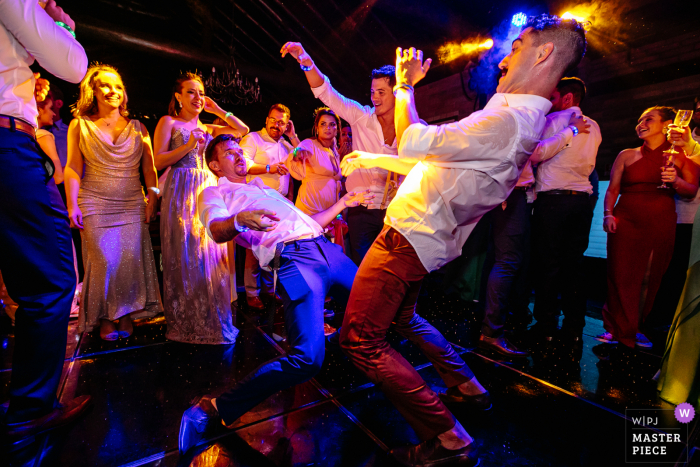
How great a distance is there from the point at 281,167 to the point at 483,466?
2.41 meters

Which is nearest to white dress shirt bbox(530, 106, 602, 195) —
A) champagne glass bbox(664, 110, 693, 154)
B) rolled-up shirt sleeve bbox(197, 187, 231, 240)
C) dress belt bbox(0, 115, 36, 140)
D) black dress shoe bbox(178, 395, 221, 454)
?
champagne glass bbox(664, 110, 693, 154)

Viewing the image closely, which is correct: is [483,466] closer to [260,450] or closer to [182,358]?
[260,450]

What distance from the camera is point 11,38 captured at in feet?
4.20

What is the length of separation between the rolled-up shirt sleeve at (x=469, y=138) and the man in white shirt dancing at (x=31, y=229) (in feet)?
4.88

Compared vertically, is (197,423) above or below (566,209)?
below

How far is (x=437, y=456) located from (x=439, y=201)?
0.91m

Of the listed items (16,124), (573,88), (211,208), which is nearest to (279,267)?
(211,208)

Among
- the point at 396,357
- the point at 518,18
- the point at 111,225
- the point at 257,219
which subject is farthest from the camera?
the point at 518,18

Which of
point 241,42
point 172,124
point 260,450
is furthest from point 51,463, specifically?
point 241,42

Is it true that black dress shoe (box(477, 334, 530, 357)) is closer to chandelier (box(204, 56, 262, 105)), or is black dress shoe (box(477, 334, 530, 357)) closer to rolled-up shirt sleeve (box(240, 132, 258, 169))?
rolled-up shirt sleeve (box(240, 132, 258, 169))

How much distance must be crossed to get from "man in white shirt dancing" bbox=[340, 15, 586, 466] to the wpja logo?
780 millimetres

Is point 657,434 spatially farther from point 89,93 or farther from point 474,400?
point 89,93

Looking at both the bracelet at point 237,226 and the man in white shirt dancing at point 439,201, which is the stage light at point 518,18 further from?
the bracelet at point 237,226

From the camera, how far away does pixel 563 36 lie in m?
1.27
